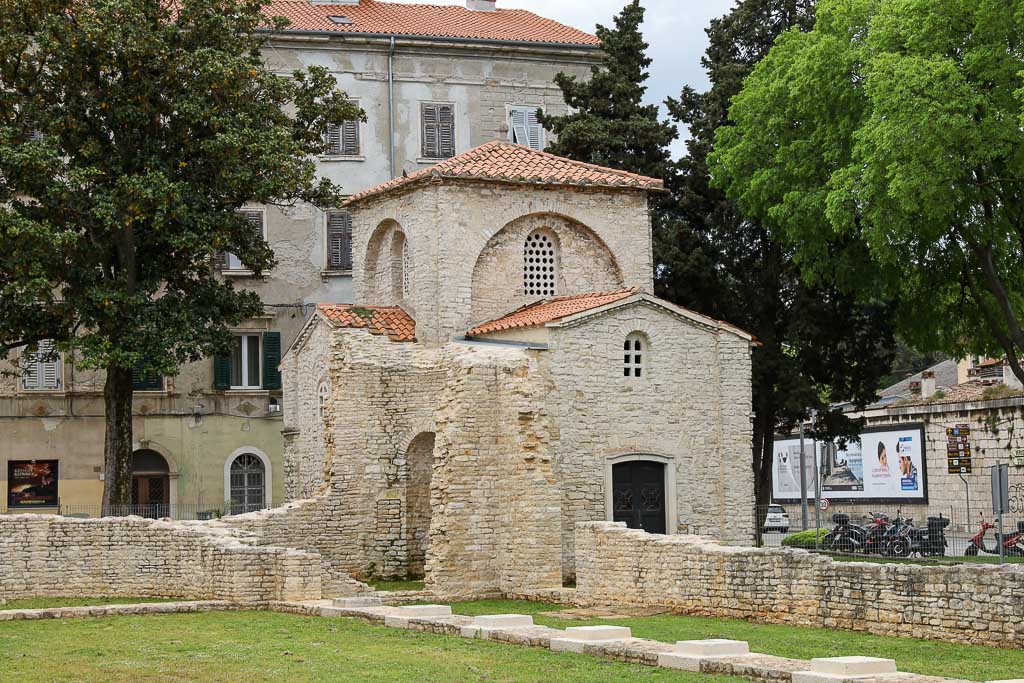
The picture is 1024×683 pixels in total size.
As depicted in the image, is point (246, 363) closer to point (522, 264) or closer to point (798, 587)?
point (522, 264)

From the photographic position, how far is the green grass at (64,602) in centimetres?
2431

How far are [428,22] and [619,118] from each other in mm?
10172

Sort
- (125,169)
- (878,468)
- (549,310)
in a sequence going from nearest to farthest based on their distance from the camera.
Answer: (549,310), (125,169), (878,468)

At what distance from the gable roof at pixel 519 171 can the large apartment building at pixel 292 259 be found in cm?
990

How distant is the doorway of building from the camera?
2778 centimetres

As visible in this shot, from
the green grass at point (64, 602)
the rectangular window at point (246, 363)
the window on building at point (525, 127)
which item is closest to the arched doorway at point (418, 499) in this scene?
the green grass at point (64, 602)

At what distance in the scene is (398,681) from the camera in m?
14.8

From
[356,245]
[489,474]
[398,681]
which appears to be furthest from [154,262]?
[398,681]

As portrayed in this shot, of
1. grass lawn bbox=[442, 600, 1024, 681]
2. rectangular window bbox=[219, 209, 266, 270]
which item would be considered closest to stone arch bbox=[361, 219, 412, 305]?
rectangular window bbox=[219, 209, 266, 270]

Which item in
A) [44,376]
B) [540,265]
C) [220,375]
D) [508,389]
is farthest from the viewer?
[220,375]

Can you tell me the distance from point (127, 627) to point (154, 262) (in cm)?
1303

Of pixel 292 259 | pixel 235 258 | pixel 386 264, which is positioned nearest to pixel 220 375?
pixel 235 258

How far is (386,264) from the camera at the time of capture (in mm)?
32188

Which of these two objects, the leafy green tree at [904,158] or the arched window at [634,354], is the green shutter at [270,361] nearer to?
the leafy green tree at [904,158]
